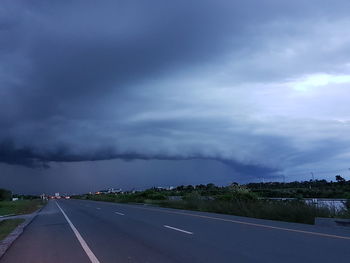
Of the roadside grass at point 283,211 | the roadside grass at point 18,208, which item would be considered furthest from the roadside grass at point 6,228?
the roadside grass at point 18,208

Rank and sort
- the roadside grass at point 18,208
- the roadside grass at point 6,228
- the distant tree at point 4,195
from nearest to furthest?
1. the roadside grass at point 6,228
2. the roadside grass at point 18,208
3. the distant tree at point 4,195

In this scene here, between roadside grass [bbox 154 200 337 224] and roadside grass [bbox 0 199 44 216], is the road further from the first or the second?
roadside grass [bbox 0 199 44 216]

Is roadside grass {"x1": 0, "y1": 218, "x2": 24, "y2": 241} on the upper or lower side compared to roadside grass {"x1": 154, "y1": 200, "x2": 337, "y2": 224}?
lower

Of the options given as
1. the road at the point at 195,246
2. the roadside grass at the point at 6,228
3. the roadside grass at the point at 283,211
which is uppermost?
the roadside grass at the point at 283,211

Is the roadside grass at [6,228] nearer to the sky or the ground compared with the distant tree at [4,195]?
nearer to the ground

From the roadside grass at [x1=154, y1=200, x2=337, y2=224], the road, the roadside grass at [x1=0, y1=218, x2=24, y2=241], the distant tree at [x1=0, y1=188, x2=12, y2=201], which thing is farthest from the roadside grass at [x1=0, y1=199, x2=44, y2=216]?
the distant tree at [x1=0, y1=188, x2=12, y2=201]

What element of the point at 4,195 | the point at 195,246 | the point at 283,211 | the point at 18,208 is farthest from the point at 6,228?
the point at 4,195

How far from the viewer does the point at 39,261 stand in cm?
1098

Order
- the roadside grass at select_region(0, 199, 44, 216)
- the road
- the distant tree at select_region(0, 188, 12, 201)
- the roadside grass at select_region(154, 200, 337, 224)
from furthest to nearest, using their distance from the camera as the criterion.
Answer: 1. the distant tree at select_region(0, 188, 12, 201)
2. the roadside grass at select_region(0, 199, 44, 216)
3. the roadside grass at select_region(154, 200, 337, 224)
4. the road

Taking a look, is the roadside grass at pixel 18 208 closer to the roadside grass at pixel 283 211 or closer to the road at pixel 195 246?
the roadside grass at pixel 283 211

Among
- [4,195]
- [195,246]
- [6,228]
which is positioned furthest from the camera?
[4,195]

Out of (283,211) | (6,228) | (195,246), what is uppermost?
(283,211)

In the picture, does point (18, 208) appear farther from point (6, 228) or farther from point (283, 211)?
point (283, 211)

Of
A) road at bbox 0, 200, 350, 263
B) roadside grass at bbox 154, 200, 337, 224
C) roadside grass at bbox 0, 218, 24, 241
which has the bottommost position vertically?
roadside grass at bbox 0, 218, 24, 241
